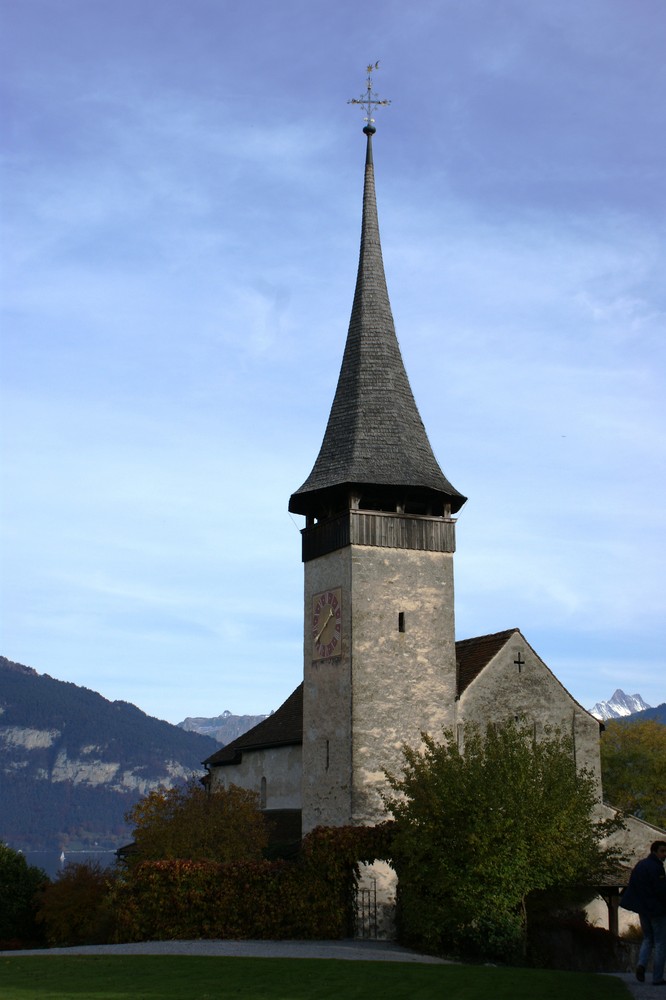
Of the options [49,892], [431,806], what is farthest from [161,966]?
[49,892]

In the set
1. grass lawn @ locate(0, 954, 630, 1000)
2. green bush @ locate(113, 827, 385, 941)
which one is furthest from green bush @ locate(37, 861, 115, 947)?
grass lawn @ locate(0, 954, 630, 1000)

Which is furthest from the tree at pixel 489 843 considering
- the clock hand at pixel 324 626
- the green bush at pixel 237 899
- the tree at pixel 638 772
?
the tree at pixel 638 772

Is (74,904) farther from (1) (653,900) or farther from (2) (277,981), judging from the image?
(1) (653,900)

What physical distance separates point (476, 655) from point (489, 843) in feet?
43.4

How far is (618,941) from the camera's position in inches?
1147

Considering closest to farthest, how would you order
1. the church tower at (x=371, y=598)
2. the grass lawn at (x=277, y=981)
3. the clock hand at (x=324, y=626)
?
1. the grass lawn at (x=277, y=981)
2. the church tower at (x=371, y=598)
3. the clock hand at (x=324, y=626)

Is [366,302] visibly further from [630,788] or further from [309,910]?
[630,788]

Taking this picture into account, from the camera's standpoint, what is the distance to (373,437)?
37656 millimetres

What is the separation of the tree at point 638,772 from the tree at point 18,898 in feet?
94.9

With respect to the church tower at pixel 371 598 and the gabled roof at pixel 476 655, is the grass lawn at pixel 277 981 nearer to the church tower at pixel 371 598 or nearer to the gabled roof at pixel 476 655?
the church tower at pixel 371 598

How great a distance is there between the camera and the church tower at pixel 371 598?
34219 millimetres


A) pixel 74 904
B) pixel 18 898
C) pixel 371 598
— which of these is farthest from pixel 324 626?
pixel 18 898

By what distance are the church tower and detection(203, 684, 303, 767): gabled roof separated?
20.2 feet

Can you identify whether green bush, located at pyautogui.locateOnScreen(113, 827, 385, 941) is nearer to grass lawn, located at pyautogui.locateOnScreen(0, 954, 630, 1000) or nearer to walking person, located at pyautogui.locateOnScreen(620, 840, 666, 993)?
grass lawn, located at pyautogui.locateOnScreen(0, 954, 630, 1000)
